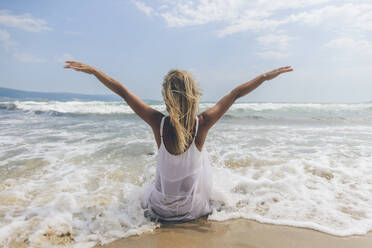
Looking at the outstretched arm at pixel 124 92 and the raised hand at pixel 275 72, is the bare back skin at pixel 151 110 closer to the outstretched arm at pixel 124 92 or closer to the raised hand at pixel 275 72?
the outstretched arm at pixel 124 92

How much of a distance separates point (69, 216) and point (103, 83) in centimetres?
162

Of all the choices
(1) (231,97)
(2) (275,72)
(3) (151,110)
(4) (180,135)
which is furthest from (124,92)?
(2) (275,72)

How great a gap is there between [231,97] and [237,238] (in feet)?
4.63

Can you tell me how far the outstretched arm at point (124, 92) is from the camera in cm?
242

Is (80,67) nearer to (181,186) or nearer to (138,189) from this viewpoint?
(181,186)

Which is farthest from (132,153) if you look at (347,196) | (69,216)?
(347,196)

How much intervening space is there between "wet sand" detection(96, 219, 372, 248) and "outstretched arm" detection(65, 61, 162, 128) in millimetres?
1129

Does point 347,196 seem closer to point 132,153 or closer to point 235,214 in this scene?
point 235,214

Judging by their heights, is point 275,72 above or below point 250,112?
above

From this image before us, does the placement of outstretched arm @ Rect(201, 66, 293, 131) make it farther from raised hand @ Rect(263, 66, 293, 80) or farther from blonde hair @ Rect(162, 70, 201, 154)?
blonde hair @ Rect(162, 70, 201, 154)

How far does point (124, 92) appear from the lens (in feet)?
7.93

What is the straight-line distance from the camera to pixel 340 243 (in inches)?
90.0

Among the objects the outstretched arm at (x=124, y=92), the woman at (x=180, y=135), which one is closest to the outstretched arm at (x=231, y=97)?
the woman at (x=180, y=135)

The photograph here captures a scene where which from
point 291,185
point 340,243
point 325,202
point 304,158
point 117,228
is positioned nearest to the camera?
point 340,243
